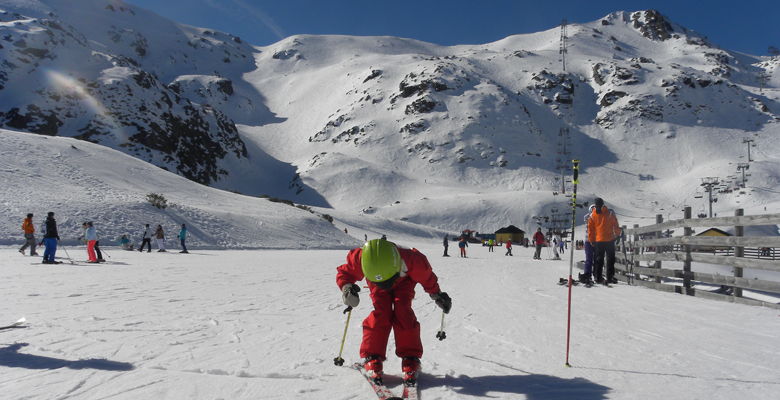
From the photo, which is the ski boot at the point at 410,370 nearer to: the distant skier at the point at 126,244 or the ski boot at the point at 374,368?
the ski boot at the point at 374,368

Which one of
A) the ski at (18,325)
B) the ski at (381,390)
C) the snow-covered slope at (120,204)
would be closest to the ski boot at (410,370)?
the ski at (381,390)

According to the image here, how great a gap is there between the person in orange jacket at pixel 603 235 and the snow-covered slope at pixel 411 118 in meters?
49.7

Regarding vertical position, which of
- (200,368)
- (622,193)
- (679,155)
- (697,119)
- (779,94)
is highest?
(779,94)

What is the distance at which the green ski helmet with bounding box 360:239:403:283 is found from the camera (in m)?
3.56

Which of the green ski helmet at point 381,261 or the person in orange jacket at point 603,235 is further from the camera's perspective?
the person in orange jacket at point 603,235

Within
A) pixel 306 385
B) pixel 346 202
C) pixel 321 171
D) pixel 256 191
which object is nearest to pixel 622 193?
pixel 346 202

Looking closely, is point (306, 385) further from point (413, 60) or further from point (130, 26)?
point (130, 26)

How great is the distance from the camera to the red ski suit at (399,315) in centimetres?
354

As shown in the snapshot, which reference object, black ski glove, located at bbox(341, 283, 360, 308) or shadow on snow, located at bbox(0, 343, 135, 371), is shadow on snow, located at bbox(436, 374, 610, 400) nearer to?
black ski glove, located at bbox(341, 283, 360, 308)

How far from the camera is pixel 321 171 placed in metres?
99.9

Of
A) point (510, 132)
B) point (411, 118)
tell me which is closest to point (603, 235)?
point (510, 132)

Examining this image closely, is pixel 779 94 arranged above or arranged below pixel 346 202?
above

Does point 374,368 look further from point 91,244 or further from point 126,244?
point 126,244

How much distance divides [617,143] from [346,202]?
76.0 m
